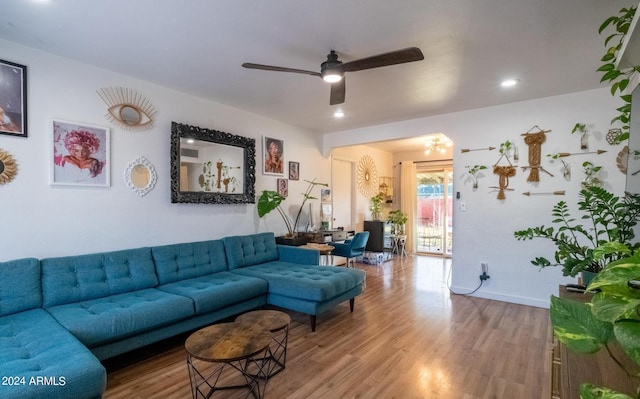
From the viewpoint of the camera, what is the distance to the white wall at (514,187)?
3535 millimetres

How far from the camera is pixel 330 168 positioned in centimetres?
600

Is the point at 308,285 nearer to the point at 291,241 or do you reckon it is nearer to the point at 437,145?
the point at 291,241

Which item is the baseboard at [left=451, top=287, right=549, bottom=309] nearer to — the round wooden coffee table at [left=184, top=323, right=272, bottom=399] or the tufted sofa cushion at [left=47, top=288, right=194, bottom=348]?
the round wooden coffee table at [left=184, top=323, right=272, bottom=399]

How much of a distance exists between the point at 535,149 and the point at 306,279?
3234mm

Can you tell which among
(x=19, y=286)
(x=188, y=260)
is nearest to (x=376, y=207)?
(x=188, y=260)

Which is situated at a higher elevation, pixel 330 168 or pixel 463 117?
pixel 463 117

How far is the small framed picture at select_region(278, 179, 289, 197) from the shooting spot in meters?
4.85

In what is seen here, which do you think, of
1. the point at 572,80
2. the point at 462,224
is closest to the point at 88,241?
the point at 462,224

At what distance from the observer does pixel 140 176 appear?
10.7 feet

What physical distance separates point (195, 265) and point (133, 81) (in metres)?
2.02

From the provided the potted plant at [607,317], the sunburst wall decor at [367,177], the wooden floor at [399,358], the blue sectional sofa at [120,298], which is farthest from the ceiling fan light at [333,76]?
the sunburst wall decor at [367,177]

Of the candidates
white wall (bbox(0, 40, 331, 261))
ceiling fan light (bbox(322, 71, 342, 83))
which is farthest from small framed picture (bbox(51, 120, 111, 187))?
ceiling fan light (bbox(322, 71, 342, 83))

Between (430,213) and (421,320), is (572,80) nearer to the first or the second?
(421,320)

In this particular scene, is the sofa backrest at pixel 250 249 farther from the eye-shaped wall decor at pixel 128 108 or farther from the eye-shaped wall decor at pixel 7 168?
the eye-shaped wall decor at pixel 7 168
